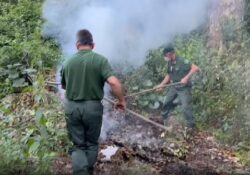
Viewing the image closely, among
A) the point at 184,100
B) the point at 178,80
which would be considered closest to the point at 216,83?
the point at 184,100

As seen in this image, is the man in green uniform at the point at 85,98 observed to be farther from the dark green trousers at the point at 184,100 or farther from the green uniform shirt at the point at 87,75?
the dark green trousers at the point at 184,100

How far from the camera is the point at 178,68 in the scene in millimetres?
9602

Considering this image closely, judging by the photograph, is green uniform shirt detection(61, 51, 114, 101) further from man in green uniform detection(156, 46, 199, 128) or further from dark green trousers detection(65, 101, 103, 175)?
Answer: man in green uniform detection(156, 46, 199, 128)

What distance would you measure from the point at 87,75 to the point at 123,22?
696 cm

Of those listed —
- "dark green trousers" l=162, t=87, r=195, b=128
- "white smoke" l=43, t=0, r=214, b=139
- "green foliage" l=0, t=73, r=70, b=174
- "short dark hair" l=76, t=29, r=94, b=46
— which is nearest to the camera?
"green foliage" l=0, t=73, r=70, b=174

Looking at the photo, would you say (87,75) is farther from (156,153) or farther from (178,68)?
(178,68)

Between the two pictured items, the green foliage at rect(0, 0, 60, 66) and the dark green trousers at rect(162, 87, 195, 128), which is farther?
the green foliage at rect(0, 0, 60, 66)

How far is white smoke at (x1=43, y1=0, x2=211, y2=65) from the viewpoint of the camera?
39.8ft

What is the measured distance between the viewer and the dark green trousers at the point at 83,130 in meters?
6.18

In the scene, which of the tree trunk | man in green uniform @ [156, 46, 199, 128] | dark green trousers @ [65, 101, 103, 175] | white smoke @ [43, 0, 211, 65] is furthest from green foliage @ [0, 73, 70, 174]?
the tree trunk

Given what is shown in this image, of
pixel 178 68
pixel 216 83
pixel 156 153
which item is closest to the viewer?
pixel 156 153

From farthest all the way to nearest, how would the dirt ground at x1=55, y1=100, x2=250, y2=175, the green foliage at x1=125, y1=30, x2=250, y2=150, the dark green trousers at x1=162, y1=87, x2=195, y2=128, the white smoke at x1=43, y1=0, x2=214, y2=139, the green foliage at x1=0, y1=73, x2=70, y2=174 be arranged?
the white smoke at x1=43, y1=0, x2=214, y2=139 < the dark green trousers at x1=162, y1=87, x2=195, y2=128 < the green foliage at x1=125, y1=30, x2=250, y2=150 < the dirt ground at x1=55, y1=100, x2=250, y2=175 < the green foliage at x1=0, y1=73, x2=70, y2=174

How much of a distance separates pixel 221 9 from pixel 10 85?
18.1ft

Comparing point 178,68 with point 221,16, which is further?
point 221,16
